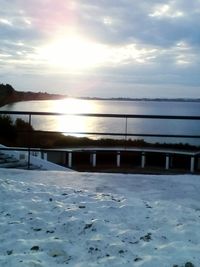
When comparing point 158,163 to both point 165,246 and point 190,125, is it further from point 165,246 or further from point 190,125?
point 190,125

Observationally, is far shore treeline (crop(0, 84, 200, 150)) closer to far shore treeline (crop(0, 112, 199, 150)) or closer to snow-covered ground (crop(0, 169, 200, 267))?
far shore treeline (crop(0, 112, 199, 150))

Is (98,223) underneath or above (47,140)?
above

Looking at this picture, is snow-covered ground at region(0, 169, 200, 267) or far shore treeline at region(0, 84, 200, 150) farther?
far shore treeline at region(0, 84, 200, 150)

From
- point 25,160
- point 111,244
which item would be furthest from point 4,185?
point 25,160

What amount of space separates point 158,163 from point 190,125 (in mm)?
43591

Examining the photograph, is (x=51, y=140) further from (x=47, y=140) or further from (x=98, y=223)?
(x=98, y=223)

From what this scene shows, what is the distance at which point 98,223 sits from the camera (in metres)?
4.39

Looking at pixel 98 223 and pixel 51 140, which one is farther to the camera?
pixel 51 140

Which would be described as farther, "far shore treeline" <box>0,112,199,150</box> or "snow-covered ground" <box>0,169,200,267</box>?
"far shore treeline" <box>0,112,199,150</box>

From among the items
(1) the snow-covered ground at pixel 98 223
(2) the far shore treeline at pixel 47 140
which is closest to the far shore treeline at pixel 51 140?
(2) the far shore treeline at pixel 47 140

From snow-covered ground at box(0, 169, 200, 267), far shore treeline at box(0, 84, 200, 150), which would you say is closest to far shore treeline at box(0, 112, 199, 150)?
far shore treeline at box(0, 84, 200, 150)

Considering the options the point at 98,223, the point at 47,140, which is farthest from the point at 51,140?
the point at 98,223

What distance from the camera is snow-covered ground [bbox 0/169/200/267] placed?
11.8 feet

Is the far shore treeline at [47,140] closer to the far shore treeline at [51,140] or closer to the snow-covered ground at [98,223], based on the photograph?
the far shore treeline at [51,140]
